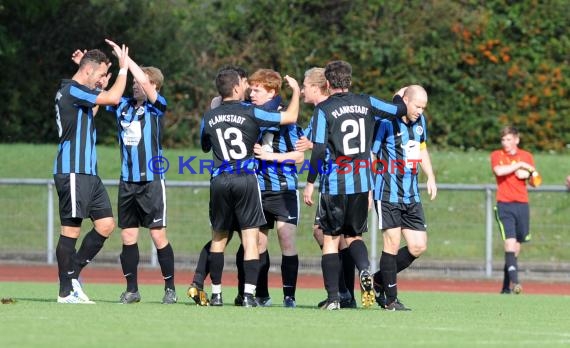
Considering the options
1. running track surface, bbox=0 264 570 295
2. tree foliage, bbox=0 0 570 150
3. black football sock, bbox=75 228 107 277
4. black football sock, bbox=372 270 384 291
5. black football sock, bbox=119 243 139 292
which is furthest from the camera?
tree foliage, bbox=0 0 570 150

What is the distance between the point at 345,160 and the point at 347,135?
21 cm

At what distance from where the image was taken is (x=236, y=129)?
11477 mm

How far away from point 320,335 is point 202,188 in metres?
12.1

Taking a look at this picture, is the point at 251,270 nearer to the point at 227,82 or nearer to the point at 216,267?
the point at 216,267

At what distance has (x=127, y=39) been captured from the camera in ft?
93.9

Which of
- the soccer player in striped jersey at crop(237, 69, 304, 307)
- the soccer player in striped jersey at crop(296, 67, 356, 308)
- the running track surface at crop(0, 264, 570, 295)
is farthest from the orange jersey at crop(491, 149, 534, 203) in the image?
the soccer player in striped jersey at crop(237, 69, 304, 307)

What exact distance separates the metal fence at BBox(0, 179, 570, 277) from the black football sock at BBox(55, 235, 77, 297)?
8541 millimetres

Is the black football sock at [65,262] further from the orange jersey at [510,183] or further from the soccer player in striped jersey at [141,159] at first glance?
the orange jersey at [510,183]

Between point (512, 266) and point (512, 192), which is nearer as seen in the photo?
point (512, 266)

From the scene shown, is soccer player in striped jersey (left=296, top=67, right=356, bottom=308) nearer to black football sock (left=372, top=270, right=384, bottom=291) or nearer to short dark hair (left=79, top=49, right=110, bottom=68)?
black football sock (left=372, top=270, right=384, bottom=291)

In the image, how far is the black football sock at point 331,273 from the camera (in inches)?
456

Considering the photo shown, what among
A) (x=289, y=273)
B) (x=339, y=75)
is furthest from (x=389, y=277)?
(x=339, y=75)

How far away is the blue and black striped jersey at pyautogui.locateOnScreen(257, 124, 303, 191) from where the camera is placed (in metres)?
12.3

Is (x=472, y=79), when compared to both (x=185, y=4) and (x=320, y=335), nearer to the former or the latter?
(x=185, y=4)
